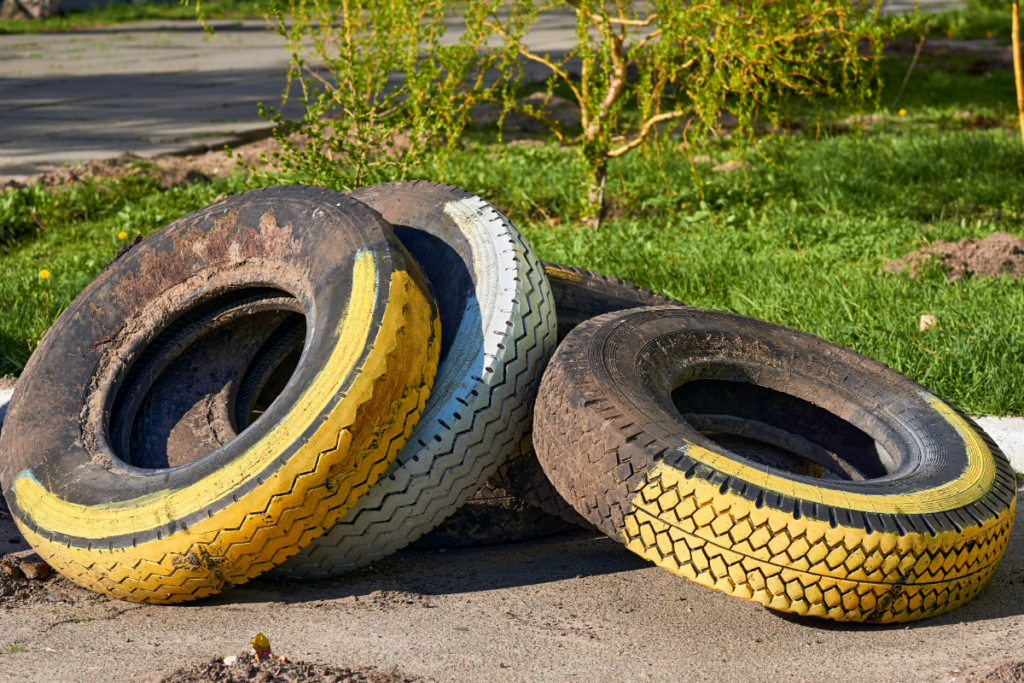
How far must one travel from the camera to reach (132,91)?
38.1ft

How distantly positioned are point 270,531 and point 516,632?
709 mm

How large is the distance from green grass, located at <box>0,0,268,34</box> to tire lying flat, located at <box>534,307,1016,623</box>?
730 inches

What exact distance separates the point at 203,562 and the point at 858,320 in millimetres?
3356

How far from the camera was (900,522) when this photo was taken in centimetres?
235

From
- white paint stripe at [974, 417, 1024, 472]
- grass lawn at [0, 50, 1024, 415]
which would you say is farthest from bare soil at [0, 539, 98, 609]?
white paint stripe at [974, 417, 1024, 472]

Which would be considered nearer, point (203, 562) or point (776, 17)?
point (203, 562)

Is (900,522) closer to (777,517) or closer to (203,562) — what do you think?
(777,517)

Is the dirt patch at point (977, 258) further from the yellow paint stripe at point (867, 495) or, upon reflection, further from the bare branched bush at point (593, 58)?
the yellow paint stripe at point (867, 495)

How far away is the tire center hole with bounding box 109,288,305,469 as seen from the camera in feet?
10.6

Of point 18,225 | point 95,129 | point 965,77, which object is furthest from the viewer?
point 965,77

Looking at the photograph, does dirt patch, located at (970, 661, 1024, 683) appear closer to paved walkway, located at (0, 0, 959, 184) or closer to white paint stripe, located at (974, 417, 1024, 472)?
white paint stripe, located at (974, 417, 1024, 472)

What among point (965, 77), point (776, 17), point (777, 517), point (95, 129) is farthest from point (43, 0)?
point (777, 517)

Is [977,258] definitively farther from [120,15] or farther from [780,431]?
[120,15]

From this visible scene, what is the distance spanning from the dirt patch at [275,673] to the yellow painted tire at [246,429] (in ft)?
1.12
